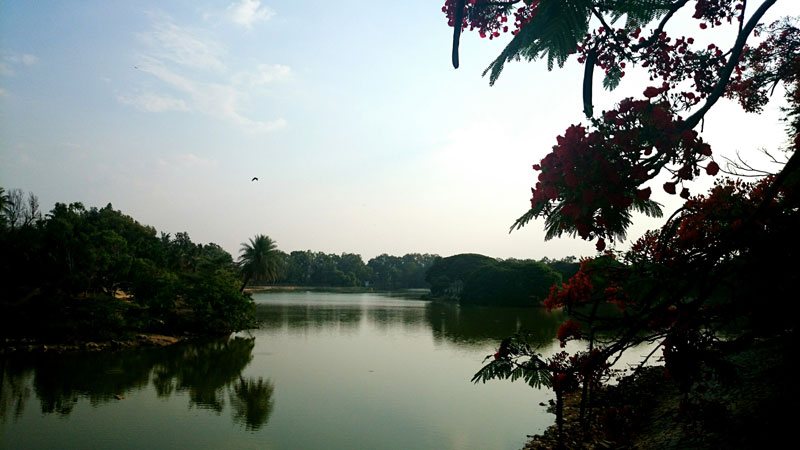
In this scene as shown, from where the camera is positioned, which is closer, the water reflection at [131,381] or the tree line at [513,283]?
the water reflection at [131,381]

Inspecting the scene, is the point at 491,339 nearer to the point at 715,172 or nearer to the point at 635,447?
the point at 635,447

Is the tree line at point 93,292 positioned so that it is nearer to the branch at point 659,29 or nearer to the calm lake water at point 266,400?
the calm lake water at point 266,400

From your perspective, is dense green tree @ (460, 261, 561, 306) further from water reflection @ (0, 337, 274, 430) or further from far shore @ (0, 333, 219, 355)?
far shore @ (0, 333, 219, 355)

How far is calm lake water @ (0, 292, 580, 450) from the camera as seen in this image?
9.71 m

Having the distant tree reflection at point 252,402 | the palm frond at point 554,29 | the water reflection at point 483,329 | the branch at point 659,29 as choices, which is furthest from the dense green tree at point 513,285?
the palm frond at point 554,29

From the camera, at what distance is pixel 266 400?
41.5 feet

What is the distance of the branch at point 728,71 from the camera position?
2584 millimetres

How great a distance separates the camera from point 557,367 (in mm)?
3021

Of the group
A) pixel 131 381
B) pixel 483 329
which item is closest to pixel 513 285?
pixel 483 329

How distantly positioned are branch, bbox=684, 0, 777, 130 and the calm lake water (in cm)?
847

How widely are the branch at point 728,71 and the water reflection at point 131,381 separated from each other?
10360 mm

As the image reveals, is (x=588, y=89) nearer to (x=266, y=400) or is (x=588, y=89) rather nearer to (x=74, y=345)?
(x=266, y=400)

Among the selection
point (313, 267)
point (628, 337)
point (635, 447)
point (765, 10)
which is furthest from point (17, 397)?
point (313, 267)

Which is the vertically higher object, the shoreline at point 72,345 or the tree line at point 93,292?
the tree line at point 93,292
